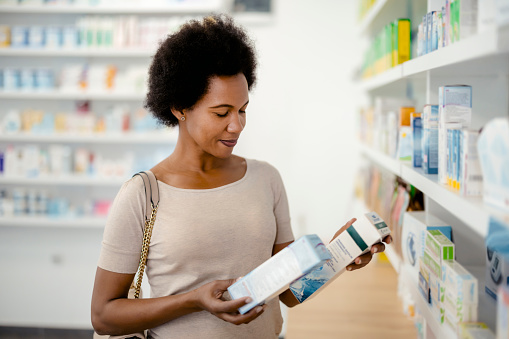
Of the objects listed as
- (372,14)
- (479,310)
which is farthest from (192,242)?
(372,14)

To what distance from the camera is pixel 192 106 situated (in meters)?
1.57

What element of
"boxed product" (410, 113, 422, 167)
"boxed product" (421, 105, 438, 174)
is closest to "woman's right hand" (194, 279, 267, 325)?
"boxed product" (421, 105, 438, 174)

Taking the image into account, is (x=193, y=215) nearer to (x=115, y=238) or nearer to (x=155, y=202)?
(x=155, y=202)

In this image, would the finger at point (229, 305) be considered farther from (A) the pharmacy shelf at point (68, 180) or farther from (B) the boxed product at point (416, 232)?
(A) the pharmacy shelf at point (68, 180)

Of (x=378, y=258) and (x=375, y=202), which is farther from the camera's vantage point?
(x=378, y=258)

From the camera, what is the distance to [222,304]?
1.29 metres

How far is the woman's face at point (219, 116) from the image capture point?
1.52m

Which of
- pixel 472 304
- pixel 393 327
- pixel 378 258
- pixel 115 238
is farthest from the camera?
pixel 378 258

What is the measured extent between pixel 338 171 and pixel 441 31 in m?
3.15

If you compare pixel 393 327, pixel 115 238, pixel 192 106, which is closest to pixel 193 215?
pixel 115 238

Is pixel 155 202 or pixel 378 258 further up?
pixel 155 202

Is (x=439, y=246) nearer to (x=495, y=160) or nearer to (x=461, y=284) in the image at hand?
(x=461, y=284)

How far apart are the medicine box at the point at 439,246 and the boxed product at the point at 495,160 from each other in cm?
37

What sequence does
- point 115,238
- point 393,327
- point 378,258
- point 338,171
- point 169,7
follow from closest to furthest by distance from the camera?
point 115,238, point 393,327, point 378,258, point 169,7, point 338,171
